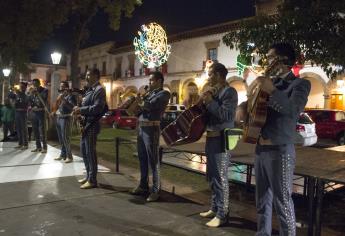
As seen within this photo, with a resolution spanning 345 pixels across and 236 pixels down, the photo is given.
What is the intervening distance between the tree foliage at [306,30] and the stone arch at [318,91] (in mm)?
18170

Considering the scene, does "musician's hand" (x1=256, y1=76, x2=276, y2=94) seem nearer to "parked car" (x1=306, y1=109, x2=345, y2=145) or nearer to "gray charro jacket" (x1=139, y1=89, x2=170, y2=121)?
"gray charro jacket" (x1=139, y1=89, x2=170, y2=121)

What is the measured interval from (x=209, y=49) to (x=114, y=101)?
57.3ft

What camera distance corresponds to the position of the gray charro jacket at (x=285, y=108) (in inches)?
132

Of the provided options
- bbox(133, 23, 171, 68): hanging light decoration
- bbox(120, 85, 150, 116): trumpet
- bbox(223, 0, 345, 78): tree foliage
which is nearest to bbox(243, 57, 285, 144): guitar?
bbox(120, 85, 150, 116): trumpet

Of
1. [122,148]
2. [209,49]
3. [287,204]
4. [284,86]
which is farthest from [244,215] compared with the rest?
[209,49]

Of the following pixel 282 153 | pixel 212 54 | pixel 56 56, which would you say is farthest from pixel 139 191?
pixel 212 54

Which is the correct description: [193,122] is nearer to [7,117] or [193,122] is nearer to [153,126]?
[153,126]

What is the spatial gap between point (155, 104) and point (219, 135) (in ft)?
→ 4.64

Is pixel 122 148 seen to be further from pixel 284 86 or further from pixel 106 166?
pixel 284 86

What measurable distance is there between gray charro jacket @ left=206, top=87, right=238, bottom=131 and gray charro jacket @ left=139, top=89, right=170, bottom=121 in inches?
47.8

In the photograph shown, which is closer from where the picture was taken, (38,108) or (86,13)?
(38,108)

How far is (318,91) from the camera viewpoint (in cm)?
2547

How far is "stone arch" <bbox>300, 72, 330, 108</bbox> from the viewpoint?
23.9 metres

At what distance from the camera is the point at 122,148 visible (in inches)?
512
